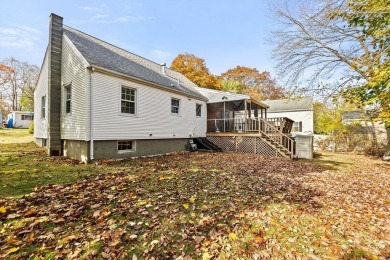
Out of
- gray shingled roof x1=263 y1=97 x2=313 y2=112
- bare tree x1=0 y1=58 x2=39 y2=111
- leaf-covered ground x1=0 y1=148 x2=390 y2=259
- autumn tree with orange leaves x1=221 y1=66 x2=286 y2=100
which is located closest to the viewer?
leaf-covered ground x1=0 y1=148 x2=390 y2=259

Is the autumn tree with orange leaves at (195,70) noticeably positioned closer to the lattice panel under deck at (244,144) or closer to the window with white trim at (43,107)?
the lattice panel under deck at (244,144)

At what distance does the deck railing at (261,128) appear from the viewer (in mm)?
12492

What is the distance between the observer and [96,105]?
858 centimetres

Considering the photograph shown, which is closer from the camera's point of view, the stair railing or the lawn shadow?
the lawn shadow

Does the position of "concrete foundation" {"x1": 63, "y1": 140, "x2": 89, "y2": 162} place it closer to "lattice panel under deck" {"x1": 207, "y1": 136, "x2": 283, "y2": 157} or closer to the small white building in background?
"lattice panel under deck" {"x1": 207, "y1": 136, "x2": 283, "y2": 157}

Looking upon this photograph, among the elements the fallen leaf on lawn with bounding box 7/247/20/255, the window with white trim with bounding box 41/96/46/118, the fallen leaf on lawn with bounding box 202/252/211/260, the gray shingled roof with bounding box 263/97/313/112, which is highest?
the gray shingled roof with bounding box 263/97/313/112

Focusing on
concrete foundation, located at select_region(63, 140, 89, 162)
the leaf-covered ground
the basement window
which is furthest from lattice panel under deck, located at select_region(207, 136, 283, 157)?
concrete foundation, located at select_region(63, 140, 89, 162)

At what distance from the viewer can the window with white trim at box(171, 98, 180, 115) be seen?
1317 cm

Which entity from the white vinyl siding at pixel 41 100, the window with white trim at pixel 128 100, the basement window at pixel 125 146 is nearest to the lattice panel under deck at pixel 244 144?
the basement window at pixel 125 146

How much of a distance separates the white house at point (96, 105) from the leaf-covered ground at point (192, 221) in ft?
11.6

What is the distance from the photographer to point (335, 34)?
874 cm

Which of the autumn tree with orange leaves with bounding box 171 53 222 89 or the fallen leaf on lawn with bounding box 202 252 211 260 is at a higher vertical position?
the autumn tree with orange leaves with bounding box 171 53 222 89

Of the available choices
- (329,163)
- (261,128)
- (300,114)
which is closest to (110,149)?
(261,128)

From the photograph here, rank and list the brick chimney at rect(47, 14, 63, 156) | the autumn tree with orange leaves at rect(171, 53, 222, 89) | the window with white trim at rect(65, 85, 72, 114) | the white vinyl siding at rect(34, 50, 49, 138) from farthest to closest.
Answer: the autumn tree with orange leaves at rect(171, 53, 222, 89) < the white vinyl siding at rect(34, 50, 49, 138) < the window with white trim at rect(65, 85, 72, 114) < the brick chimney at rect(47, 14, 63, 156)
